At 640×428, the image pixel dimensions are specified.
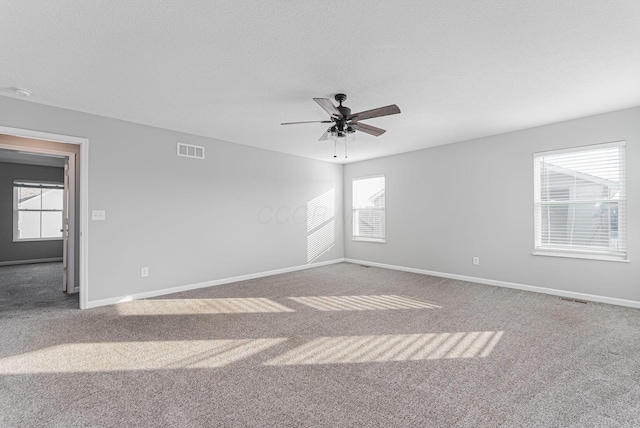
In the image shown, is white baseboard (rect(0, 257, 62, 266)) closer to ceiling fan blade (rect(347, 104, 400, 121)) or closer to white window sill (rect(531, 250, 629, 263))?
ceiling fan blade (rect(347, 104, 400, 121))

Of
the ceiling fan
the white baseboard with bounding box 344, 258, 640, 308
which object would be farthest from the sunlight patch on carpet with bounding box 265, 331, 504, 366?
the ceiling fan

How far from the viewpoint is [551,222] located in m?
4.48

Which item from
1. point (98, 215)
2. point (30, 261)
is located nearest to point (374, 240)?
point (98, 215)

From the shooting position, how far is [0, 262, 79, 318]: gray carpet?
3.77 m

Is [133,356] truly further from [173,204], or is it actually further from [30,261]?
[30,261]

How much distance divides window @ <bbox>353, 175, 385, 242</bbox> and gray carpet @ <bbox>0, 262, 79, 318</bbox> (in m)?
5.28

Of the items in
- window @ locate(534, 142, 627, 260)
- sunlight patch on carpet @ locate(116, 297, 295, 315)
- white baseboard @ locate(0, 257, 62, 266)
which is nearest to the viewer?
sunlight patch on carpet @ locate(116, 297, 295, 315)

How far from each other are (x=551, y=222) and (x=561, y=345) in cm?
242

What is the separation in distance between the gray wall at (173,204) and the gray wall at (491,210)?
219 centimetres

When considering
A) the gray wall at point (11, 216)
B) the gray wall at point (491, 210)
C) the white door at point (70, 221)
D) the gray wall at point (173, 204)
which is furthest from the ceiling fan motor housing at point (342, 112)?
A: the gray wall at point (11, 216)

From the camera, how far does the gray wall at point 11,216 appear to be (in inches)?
270

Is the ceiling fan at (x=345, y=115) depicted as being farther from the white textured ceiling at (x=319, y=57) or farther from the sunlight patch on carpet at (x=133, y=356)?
the sunlight patch on carpet at (x=133, y=356)

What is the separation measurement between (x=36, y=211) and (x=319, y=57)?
8518mm

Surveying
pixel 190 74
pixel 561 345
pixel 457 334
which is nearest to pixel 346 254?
pixel 457 334
